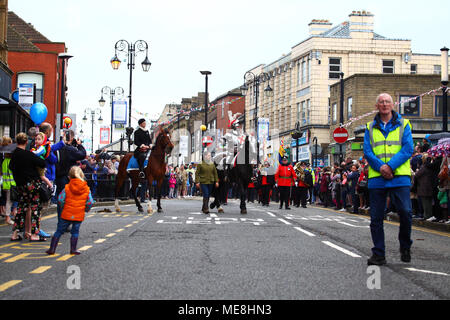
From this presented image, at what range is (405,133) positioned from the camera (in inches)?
374

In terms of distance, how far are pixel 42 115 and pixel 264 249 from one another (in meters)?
11.3

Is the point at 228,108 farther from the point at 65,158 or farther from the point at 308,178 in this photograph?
the point at 65,158

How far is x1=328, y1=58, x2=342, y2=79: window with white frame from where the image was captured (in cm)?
6341

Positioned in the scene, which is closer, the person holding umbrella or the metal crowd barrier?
the person holding umbrella

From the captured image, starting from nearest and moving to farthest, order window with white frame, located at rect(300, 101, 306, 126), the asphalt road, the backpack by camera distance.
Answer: the asphalt road < the backpack < window with white frame, located at rect(300, 101, 306, 126)

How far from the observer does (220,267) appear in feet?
28.2

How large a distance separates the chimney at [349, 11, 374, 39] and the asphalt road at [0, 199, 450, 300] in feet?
169

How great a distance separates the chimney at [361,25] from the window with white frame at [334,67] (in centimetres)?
257

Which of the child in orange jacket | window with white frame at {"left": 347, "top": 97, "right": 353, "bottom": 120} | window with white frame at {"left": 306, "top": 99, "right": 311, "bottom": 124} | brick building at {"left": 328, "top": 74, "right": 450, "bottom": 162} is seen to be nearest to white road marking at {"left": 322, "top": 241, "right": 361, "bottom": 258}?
the child in orange jacket

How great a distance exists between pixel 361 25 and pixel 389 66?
14.5 ft

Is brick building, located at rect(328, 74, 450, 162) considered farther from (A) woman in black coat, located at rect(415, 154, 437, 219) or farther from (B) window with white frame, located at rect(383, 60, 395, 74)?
(A) woman in black coat, located at rect(415, 154, 437, 219)

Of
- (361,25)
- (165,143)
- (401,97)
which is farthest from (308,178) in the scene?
(361,25)
